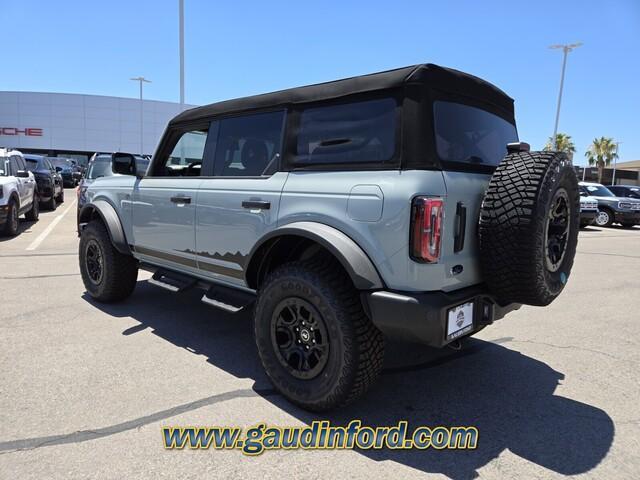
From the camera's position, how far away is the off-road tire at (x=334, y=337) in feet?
8.50

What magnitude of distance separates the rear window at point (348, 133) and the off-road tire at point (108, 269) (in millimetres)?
2687

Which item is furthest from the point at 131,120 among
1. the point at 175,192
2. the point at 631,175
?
the point at 631,175

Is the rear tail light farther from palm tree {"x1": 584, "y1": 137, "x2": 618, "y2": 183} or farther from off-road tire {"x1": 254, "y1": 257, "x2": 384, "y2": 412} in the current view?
palm tree {"x1": 584, "y1": 137, "x2": 618, "y2": 183}

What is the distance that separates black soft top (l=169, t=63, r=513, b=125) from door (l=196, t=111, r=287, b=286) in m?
0.10

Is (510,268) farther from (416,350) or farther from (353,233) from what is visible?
(416,350)

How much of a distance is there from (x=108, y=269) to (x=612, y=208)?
1923 cm

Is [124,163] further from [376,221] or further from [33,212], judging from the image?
[33,212]

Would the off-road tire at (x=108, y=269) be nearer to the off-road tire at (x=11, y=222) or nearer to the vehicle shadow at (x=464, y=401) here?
the vehicle shadow at (x=464, y=401)

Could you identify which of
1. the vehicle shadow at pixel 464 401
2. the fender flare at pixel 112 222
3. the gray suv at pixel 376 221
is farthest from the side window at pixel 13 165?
the gray suv at pixel 376 221

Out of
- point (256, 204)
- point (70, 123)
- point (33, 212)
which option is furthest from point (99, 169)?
point (70, 123)

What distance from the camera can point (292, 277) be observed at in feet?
9.30

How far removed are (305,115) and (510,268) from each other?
1.66 m

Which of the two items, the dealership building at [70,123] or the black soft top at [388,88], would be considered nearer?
the black soft top at [388,88]

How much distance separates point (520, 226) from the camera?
2.52m
